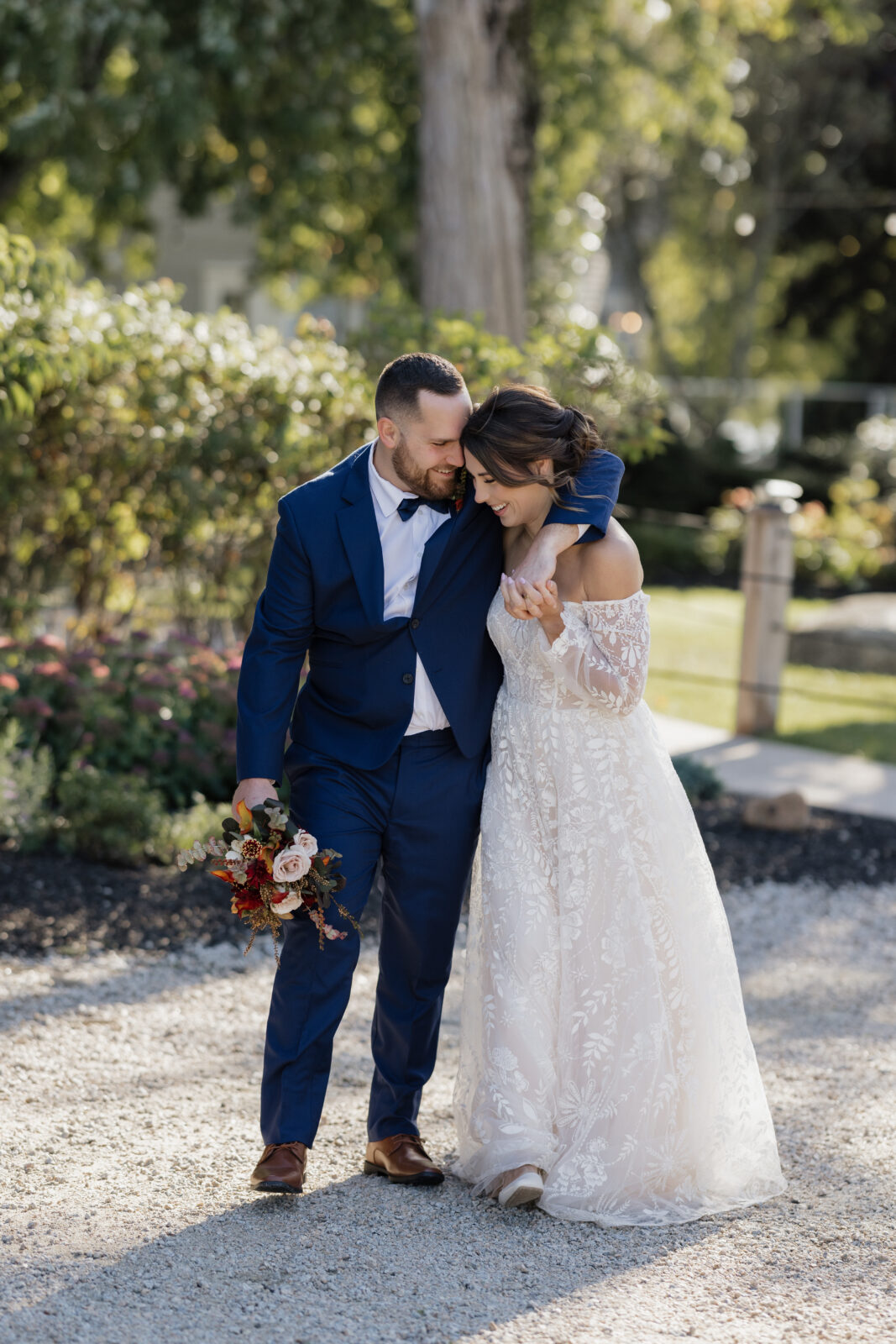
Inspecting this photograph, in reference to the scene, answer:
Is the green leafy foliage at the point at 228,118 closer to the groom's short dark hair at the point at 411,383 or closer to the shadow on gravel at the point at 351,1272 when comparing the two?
the groom's short dark hair at the point at 411,383

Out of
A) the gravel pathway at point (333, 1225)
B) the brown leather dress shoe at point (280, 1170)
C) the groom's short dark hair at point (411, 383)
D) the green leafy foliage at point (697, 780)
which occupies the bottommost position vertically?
the gravel pathway at point (333, 1225)

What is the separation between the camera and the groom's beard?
326 cm

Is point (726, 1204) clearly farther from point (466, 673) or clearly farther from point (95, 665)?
point (95, 665)

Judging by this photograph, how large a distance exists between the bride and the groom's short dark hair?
0.11 metres

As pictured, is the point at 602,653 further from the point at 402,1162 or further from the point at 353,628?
the point at 402,1162

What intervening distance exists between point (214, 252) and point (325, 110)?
26.0ft

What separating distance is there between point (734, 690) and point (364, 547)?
7.90 meters

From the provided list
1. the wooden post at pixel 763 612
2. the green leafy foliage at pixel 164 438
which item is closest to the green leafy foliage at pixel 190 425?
the green leafy foliage at pixel 164 438

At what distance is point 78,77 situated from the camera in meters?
10.4

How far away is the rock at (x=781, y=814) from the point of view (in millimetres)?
6680

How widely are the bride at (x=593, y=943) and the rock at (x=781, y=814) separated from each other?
3.33 metres

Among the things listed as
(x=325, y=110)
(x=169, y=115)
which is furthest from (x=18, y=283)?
(x=325, y=110)

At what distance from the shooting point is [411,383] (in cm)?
320

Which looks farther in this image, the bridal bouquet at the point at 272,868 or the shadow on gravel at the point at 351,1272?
the bridal bouquet at the point at 272,868
